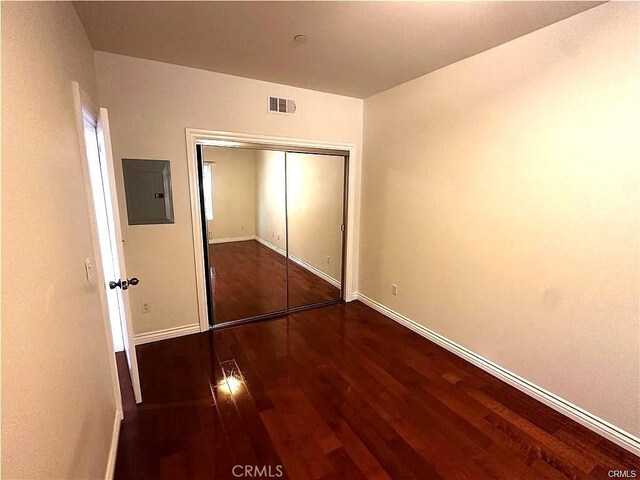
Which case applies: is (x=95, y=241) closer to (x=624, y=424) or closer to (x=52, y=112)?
(x=52, y=112)

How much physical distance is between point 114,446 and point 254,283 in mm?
2331

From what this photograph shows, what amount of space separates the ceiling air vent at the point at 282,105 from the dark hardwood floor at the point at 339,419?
2.36 meters

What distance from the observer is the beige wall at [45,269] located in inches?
29.8

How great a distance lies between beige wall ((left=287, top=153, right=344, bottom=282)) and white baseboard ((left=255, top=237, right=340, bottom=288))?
0.03 meters

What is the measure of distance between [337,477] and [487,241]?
195 centimetres

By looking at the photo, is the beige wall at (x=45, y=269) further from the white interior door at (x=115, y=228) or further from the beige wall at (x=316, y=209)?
the beige wall at (x=316, y=209)

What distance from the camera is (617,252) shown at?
5.74 feet

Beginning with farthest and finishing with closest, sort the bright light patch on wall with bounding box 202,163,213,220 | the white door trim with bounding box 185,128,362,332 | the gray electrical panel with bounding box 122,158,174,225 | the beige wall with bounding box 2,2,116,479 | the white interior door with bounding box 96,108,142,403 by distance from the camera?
1. the bright light patch on wall with bounding box 202,163,213,220
2. the white door trim with bounding box 185,128,362,332
3. the gray electrical panel with bounding box 122,158,174,225
4. the white interior door with bounding box 96,108,142,403
5. the beige wall with bounding box 2,2,116,479

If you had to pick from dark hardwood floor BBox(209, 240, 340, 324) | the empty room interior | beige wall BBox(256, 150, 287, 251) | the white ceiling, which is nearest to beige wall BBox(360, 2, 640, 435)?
the empty room interior

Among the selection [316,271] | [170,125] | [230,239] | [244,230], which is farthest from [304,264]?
[170,125]

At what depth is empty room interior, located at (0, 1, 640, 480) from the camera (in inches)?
45.3

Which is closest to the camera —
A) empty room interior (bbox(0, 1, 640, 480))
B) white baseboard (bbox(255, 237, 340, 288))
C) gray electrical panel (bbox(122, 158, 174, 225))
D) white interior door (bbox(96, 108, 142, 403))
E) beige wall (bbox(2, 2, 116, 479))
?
beige wall (bbox(2, 2, 116, 479))

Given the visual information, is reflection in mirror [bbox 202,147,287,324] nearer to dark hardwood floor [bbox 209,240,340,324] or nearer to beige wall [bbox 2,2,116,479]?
dark hardwood floor [bbox 209,240,340,324]

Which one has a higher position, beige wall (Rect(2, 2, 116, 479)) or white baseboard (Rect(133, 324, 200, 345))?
beige wall (Rect(2, 2, 116, 479))
